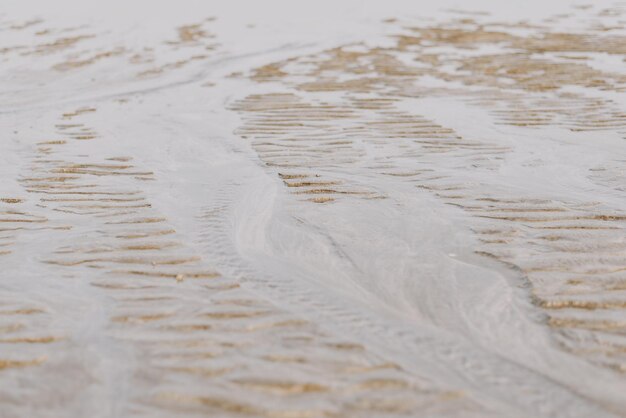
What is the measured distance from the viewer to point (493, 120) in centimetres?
497

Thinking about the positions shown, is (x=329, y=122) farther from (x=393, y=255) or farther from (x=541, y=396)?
(x=541, y=396)

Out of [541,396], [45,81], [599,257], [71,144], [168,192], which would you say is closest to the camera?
[541,396]

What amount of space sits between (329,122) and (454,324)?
9.52 feet

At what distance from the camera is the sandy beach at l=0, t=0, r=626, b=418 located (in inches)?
75.8

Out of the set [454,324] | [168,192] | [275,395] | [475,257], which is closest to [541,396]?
[454,324]

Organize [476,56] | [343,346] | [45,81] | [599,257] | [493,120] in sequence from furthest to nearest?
[476,56] < [45,81] < [493,120] < [599,257] < [343,346]

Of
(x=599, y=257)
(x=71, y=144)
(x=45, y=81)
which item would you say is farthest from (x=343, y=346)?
(x=45, y=81)

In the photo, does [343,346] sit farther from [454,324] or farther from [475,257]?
[475,257]

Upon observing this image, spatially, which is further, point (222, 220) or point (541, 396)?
point (222, 220)

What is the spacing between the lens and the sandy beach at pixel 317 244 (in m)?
1.93

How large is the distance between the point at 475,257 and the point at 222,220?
107cm

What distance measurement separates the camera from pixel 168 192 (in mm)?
3576

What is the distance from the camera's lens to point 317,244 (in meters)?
2.92

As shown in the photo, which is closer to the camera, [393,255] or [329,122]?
[393,255]
